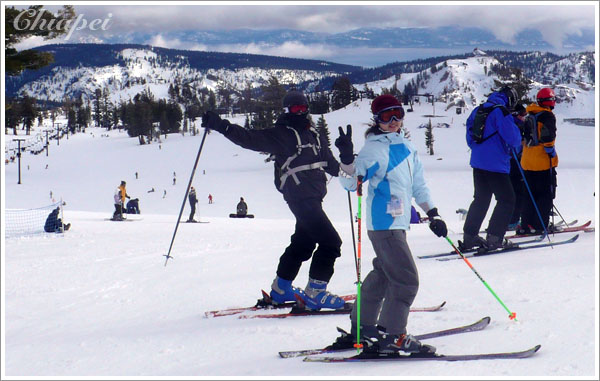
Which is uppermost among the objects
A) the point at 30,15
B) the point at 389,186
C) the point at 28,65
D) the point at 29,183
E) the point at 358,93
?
the point at 358,93

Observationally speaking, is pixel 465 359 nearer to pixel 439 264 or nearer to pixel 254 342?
pixel 254 342

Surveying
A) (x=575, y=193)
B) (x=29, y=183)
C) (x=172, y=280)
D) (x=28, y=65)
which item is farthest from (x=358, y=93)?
(x=172, y=280)

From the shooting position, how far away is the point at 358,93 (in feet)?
447

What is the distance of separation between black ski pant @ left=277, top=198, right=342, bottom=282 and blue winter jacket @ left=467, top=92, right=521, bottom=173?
2.85m

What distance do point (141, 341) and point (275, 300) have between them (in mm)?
1431

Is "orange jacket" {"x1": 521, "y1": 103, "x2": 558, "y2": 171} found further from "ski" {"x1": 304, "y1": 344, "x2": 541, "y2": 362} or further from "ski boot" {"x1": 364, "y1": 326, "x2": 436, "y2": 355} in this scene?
"ski boot" {"x1": 364, "y1": 326, "x2": 436, "y2": 355}

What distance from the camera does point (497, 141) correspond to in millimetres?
6902

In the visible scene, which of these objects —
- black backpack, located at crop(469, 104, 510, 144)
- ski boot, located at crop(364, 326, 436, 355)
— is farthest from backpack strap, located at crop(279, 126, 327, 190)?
black backpack, located at crop(469, 104, 510, 144)

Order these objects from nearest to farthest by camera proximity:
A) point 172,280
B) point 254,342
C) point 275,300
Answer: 1. point 254,342
2. point 275,300
3. point 172,280

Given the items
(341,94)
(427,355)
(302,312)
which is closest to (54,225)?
(302,312)

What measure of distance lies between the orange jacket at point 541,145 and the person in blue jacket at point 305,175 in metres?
4.21

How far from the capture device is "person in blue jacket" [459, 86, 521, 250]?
681cm

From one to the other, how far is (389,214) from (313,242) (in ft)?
5.27

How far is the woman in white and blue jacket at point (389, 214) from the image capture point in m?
3.67
